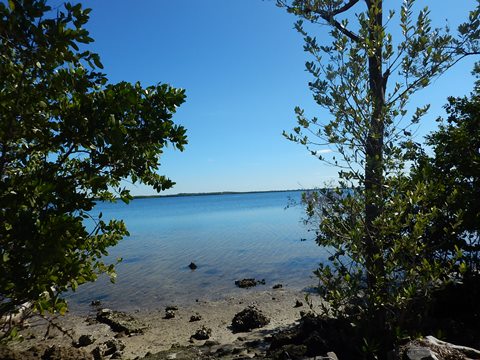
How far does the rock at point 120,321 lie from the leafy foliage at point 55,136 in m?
9.15

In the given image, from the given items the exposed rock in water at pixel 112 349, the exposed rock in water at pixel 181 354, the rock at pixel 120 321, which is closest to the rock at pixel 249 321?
the exposed rock in water at pixel 181 354

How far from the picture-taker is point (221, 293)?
16656 mm

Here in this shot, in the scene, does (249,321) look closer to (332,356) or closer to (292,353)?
(292,353)

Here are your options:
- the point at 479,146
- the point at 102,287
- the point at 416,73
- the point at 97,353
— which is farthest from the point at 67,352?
the point at 102,287

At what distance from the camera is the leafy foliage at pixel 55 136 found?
2.82 m

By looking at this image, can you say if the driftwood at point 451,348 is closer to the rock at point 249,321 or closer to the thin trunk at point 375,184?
the thin trunk at point 375,184

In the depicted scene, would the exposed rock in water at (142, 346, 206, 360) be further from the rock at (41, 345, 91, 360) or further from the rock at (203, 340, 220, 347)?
the rock at (41, 345, 91, 360)

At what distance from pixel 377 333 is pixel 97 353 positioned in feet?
21.5

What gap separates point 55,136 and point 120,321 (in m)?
10.6

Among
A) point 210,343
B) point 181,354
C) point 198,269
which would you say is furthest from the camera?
point 198,269

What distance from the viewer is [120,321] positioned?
12461 mm

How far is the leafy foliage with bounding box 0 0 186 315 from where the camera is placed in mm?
2818

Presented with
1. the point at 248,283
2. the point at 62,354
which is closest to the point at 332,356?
the point at 62,354

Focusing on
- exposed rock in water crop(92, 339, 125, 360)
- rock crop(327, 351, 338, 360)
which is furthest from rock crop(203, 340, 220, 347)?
rock crop(327, 351, 338, 360)
